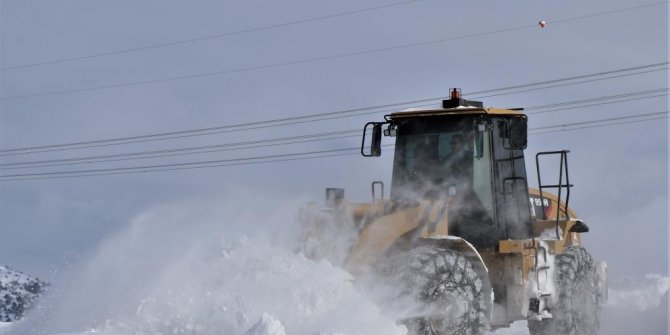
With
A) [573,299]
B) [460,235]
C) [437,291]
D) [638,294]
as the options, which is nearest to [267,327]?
[437,291]

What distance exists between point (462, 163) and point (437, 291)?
2.15 metres

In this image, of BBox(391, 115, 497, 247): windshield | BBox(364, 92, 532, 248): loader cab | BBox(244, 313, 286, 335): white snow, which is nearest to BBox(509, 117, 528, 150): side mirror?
BBox(364, 92, 532, 248): loader cab

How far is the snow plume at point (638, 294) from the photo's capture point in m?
17.6

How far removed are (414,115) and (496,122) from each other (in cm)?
104

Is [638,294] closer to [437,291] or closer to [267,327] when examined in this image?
[437,291]

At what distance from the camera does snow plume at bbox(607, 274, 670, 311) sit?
17.6m

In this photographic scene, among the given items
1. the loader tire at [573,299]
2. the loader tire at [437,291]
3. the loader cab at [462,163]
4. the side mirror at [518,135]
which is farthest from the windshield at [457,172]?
the loader tire at [573,299]

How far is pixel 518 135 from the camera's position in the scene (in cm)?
1153

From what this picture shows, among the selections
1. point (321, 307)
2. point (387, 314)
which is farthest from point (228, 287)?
point (387, 314)

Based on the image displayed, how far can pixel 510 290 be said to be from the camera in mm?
11820

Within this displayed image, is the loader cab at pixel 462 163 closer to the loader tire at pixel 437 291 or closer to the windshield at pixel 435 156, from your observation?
the windshield at pixel 435 156

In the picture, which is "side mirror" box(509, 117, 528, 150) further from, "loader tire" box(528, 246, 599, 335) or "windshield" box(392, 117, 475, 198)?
"loader tire" box(528, 246, 599, 335)

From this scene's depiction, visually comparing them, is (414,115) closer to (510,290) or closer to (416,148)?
(416,148)

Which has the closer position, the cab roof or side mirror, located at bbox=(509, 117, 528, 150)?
side mirror, located at bbox=(509, 117, 528, 150)
